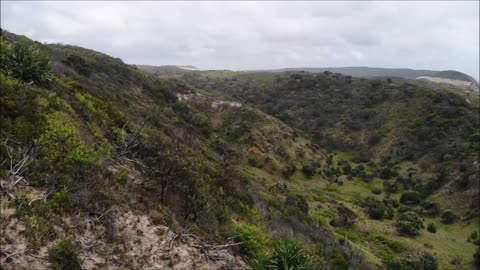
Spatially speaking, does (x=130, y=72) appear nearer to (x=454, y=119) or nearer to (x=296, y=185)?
(x=296, y=185)

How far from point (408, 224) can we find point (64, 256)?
24.3m

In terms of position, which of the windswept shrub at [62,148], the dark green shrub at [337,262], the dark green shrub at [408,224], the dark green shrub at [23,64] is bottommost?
the dark green shrub at [408,224]

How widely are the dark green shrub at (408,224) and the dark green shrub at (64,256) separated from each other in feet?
77.2

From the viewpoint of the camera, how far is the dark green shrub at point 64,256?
6.62m

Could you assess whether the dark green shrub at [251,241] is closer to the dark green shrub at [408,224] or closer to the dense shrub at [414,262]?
the dense shrub at [414,262]

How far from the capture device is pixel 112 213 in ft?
27.4

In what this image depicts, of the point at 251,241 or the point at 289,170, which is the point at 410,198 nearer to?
the point at 289,170

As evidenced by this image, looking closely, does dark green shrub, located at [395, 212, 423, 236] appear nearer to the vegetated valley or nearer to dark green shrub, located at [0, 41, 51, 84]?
the vegetated valley

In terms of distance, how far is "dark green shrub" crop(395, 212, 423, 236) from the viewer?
2608 cm

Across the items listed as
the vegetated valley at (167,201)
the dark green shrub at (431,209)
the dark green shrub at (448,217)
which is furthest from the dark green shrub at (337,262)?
the dark green shrub at (431,209)

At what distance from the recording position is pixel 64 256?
673cm

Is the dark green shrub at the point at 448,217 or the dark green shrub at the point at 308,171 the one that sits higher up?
the dark green shrub at the point at 308,171

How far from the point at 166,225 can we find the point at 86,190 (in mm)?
1841

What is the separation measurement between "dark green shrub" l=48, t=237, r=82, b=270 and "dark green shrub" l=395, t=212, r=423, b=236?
2353 centimetres
